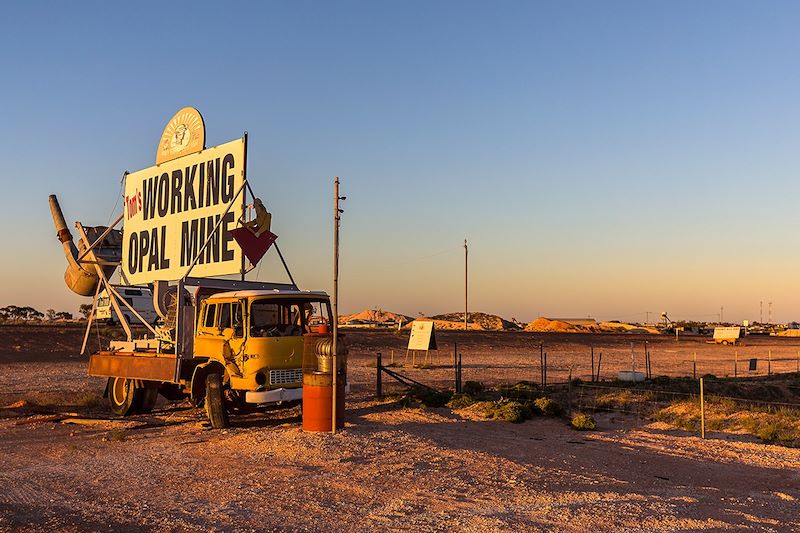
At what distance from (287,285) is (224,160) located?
3611 mm

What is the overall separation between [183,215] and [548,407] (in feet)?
35.4

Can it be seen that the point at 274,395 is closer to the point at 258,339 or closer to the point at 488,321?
the point at 258,339

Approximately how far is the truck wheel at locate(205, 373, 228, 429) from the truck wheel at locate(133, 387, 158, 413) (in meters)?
3.83

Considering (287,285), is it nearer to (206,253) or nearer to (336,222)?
(206,253)

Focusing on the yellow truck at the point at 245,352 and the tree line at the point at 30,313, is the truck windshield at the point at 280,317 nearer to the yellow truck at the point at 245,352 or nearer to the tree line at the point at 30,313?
the yellow truck at the point at 245,352

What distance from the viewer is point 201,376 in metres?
16.6

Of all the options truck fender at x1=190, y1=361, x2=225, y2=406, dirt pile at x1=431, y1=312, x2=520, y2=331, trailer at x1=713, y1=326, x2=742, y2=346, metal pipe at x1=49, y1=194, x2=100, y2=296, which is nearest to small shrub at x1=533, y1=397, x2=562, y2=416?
truck fender at x1=190, y1=361, x2=225, y2=406

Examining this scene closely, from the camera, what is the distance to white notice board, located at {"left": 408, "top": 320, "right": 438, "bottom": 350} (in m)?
32.9

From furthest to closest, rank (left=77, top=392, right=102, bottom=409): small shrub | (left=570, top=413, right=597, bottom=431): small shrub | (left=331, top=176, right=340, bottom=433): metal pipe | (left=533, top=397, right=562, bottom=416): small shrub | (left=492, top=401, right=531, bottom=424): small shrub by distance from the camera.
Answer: (left=77, top=392, right=102, bottom=409): small shrub < (left=533, top=397, right=562, bottom=416): small shrub < (left=492, top=401, right=531, bottom=424): small shrub < (left=570, top=413, right=597, bottom=431): small shrub < (left=331, top=176, right=340, bottom=433): metal pipe

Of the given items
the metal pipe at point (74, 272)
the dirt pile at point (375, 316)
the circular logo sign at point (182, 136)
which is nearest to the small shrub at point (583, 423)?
the circular logo sign at point (182, 136)

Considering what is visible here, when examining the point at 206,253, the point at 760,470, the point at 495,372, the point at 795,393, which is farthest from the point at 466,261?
the point at 760,470

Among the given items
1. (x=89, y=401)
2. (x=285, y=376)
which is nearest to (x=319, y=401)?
(x=285, y=376)

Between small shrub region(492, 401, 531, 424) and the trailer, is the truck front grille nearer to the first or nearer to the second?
small shrub region(492, 401, 531, 424)

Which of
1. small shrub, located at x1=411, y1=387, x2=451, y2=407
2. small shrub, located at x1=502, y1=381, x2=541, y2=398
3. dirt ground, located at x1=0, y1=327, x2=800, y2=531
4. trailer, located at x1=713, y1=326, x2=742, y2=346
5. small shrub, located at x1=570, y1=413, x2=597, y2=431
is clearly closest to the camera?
dirt ground, located at x1=0, y1=327, x2=800, y2=531
